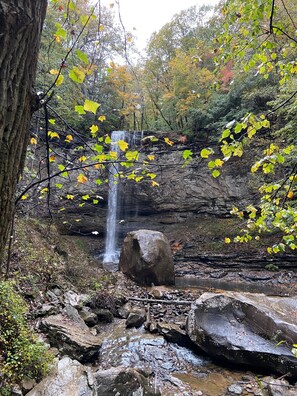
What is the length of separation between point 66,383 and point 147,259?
701cm

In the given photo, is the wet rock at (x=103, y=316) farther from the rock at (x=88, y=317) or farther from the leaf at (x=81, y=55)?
the leaf at (x=81, y=55)

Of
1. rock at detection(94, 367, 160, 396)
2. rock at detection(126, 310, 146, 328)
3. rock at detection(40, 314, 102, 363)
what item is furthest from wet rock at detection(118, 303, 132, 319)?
rock at detection(94, 367, 160, 396)

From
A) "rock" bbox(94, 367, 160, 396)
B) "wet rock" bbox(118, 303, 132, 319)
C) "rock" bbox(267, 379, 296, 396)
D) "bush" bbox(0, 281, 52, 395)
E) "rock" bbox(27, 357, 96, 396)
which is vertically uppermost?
"bush" bbox(0, 281, 52, 395)

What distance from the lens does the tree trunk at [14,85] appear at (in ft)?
3.38

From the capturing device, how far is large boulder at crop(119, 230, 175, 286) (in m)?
9.46

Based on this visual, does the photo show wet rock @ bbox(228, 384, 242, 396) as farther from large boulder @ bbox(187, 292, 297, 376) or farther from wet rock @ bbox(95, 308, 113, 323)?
wet rock @ bbox(95, 308, 113, 323)

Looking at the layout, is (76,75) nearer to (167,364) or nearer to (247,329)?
(167,364)

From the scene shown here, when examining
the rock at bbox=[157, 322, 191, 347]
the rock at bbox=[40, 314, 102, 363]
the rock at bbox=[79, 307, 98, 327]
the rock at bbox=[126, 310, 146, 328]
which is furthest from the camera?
the rock at bbox=[126, 310, 146, 328]

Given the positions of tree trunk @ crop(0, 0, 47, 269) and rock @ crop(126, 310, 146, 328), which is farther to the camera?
rock @ crop(126, 310, 146, 328)

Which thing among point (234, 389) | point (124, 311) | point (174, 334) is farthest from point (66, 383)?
point (124, 311)

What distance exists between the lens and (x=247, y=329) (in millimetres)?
4508

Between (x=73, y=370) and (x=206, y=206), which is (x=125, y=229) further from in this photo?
(x=73, y=370)

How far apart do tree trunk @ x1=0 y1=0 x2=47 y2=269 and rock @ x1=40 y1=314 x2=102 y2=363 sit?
3467mm

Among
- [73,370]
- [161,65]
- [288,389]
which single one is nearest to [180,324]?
[288,389]
